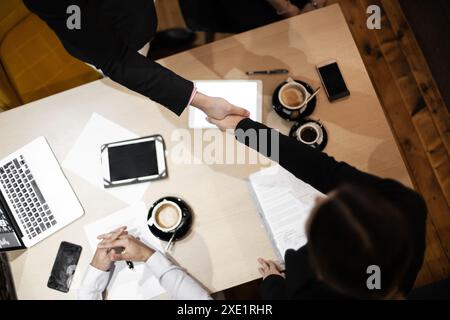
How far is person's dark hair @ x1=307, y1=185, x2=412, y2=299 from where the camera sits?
2.62 feet

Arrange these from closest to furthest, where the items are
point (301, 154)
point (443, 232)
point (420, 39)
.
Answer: point (301, 154), point (443, 232), point (420, 39)

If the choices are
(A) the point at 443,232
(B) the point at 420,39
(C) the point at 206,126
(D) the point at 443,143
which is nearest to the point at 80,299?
(C) the point at 206,126

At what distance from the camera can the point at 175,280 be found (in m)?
1.14

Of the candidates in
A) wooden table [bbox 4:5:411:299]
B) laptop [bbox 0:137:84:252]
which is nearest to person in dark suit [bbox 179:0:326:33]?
wooden table [bbox 4:5:411:299]

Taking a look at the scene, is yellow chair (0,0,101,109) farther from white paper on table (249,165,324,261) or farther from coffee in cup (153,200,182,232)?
white paper on table (249,165,324,261)

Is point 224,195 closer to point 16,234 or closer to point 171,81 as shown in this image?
point 171,81

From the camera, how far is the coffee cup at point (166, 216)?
1178 millimetres

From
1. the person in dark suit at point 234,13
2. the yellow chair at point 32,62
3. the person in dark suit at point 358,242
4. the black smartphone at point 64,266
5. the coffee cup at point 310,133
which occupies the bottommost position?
the person in dark suit at point 358,242

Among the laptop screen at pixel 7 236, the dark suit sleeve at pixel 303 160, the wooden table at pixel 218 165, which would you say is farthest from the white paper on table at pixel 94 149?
the dark suit sleeve at pixel 303 160

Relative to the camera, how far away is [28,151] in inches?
51.8

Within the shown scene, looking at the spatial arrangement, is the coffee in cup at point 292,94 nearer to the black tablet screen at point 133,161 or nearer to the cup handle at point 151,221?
the black tablet screen at point 133,161

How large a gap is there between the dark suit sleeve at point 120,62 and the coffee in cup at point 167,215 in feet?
1.01

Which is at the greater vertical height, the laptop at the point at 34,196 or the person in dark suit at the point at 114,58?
the person in dark suit at the point at 114,58

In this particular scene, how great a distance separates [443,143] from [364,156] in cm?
109
